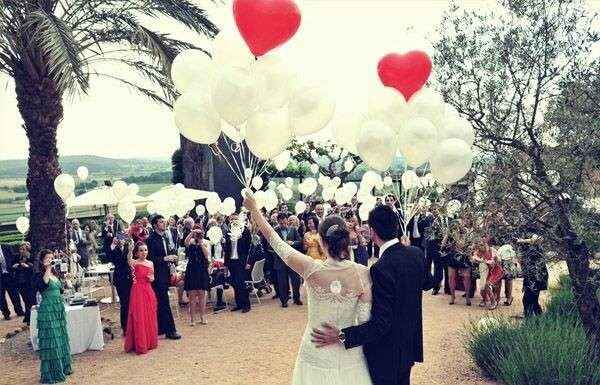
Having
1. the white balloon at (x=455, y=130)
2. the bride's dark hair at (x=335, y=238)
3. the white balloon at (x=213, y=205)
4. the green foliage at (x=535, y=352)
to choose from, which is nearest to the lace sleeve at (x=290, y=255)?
the bride's dark hair at (x=335, y=238)

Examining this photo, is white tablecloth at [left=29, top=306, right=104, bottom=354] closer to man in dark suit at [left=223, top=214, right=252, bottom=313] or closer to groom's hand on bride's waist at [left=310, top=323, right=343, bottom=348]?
man in dark suit at [left=223, top=214, right=252, bottom=313]

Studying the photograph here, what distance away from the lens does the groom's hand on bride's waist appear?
11.9 ft

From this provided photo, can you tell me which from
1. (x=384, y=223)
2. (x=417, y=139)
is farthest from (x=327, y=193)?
(x=384, y=223)

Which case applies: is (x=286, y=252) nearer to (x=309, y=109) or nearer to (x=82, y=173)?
(x=309, y=109)

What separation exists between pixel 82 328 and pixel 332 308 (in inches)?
233

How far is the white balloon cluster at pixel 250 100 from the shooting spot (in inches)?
165

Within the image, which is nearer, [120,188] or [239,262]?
[239,262]

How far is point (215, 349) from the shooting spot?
26.6ft

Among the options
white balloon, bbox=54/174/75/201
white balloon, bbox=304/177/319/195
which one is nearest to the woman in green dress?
white balloon, bbox=54/174/75/201

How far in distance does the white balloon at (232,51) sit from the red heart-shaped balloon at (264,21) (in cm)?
11

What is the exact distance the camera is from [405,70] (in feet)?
16.7

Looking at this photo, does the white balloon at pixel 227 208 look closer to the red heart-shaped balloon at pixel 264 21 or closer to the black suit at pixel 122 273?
the black suit at pixel 122 273

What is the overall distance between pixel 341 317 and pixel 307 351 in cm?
39

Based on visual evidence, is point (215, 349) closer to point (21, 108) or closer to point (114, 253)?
point (114, 253)
